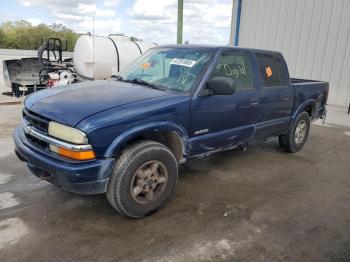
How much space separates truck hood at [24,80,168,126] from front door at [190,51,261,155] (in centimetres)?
57

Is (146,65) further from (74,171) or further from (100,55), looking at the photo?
(100,55)

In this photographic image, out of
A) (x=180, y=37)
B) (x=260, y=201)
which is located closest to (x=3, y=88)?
(x=180, y=37)

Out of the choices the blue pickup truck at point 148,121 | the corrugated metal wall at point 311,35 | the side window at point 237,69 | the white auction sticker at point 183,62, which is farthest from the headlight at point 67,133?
the corrugated metal wall at point 311,35

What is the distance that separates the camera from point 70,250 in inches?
113

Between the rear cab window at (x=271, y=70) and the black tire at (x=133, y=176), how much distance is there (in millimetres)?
2187

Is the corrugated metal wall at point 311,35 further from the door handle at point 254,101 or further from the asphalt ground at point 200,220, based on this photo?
the door handle at point 254,101

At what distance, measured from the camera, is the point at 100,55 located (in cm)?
1017

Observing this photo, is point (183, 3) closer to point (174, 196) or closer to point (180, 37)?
point (180, 37)

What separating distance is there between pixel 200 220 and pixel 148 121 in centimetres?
119

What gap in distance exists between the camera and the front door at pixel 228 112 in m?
3.82

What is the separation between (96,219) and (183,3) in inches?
332

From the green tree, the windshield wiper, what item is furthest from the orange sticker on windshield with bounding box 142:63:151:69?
the green tree

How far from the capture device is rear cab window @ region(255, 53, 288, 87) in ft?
15.8

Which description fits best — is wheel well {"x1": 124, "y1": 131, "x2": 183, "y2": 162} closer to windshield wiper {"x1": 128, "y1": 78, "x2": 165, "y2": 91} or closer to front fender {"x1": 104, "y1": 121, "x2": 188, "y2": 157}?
front fender {"x1": 104, "y1": 121, "x2": 188, "y2": 157}
